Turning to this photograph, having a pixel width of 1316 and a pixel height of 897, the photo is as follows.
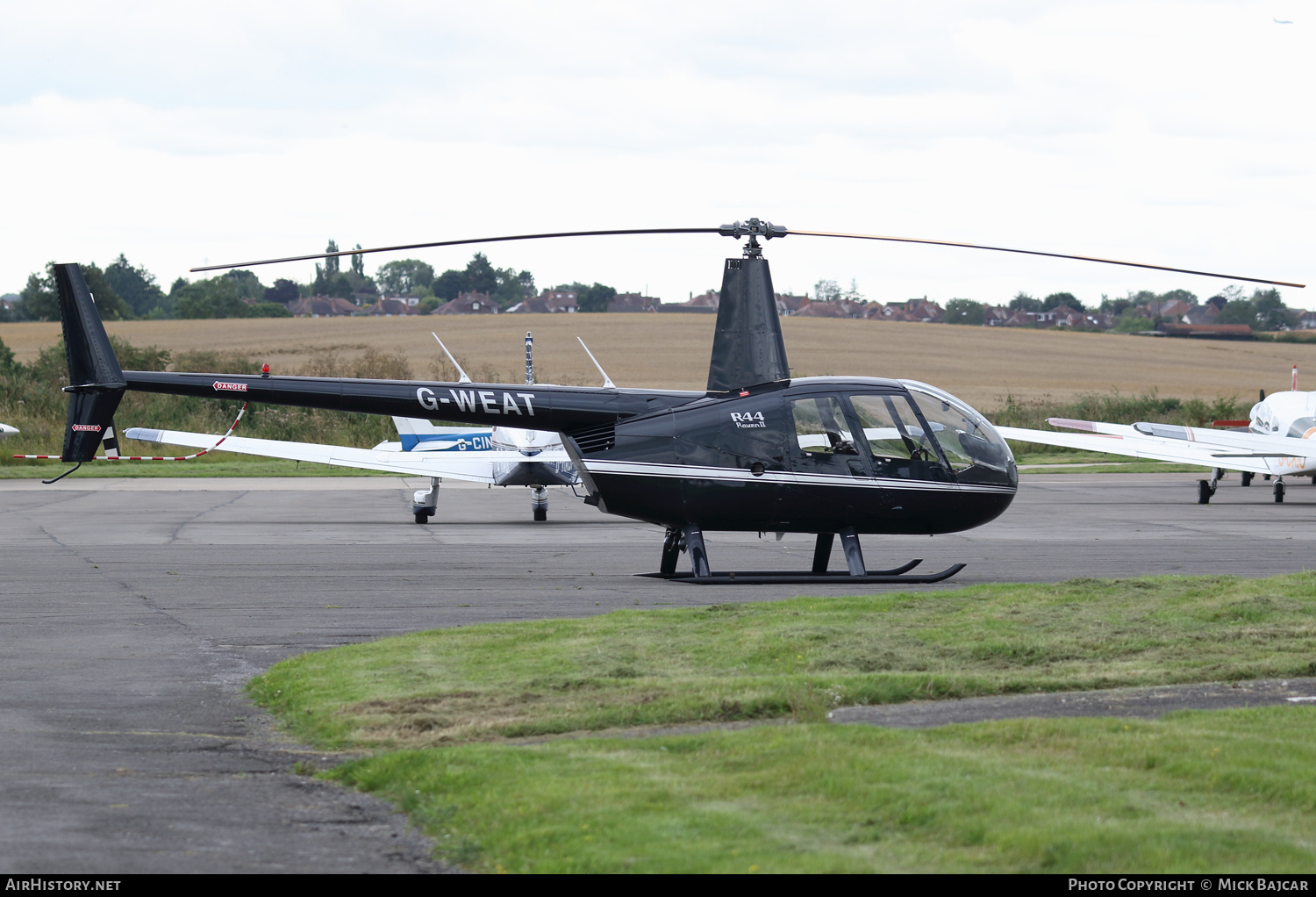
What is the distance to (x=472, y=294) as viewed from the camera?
147250mm

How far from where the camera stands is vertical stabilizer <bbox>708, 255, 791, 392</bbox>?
13867mm

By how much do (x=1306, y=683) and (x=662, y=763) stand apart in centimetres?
463

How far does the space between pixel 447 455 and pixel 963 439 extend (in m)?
10.2

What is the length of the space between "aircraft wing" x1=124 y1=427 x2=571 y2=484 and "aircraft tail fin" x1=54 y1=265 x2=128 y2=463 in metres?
6.88

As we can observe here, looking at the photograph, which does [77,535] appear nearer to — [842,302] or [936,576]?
[936,576]

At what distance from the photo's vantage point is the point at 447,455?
21625mm

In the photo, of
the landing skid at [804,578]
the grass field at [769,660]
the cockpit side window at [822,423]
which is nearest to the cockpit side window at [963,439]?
the cockpit side window at [822,423]

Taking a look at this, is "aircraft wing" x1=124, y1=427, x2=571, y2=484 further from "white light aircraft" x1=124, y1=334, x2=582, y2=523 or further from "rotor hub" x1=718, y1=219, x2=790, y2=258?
"rotor hub" x1=718, y1=219, x2=790, y2=258

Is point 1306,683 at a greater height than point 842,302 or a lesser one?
lesser

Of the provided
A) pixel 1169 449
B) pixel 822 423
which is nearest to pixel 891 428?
pixel 822 423

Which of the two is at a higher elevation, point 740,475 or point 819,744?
point 740,475

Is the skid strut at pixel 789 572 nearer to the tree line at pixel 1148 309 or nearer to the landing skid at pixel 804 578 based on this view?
the landing skid at pixel 804 578

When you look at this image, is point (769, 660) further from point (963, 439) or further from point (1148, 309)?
point (1148, 309)
